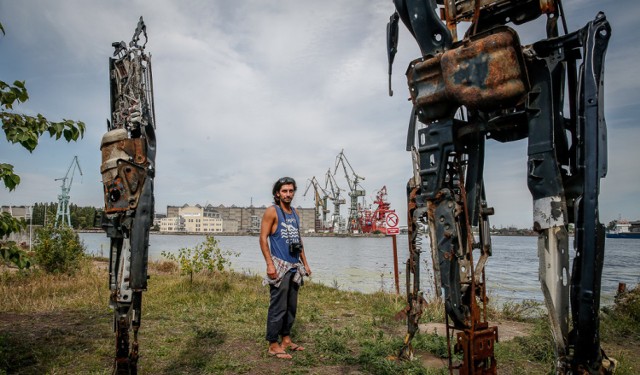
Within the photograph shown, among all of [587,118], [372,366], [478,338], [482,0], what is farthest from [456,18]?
[372,366]

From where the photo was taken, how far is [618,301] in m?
9.01

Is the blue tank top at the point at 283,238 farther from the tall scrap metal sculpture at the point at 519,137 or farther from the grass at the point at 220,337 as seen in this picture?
the tall scrap metal sculpture at the point at 519,137

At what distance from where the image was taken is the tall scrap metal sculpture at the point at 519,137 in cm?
239

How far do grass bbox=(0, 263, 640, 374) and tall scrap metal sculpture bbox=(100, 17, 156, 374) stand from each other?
1.91 meters

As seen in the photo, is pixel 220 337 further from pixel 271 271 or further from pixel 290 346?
pixel 271 271

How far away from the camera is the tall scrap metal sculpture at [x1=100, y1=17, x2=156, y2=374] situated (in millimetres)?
3359

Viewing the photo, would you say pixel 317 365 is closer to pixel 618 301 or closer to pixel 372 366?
pixel 372 366

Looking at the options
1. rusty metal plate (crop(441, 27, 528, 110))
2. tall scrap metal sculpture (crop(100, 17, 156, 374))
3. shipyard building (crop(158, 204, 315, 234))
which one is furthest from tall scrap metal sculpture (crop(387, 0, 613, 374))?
shipyard building (crop(158, 204, 315, 234))

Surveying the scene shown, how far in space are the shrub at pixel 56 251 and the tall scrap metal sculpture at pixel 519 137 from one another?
13662mm

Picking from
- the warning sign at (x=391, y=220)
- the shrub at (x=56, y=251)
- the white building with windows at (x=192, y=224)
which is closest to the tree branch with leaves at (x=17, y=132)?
the warning sign at (x=391, y=220)

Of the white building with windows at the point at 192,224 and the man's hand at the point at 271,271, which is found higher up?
the white building with windows at the point at 192,224

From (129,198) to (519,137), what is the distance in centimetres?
299

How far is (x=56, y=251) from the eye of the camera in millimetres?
13406

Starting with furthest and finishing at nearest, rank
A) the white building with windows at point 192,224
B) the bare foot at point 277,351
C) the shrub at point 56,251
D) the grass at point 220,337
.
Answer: the white building with windows at point 192,224 → the shrub at point 56,251 → the bare foot at point 277,351 → the grass at point 220,337
